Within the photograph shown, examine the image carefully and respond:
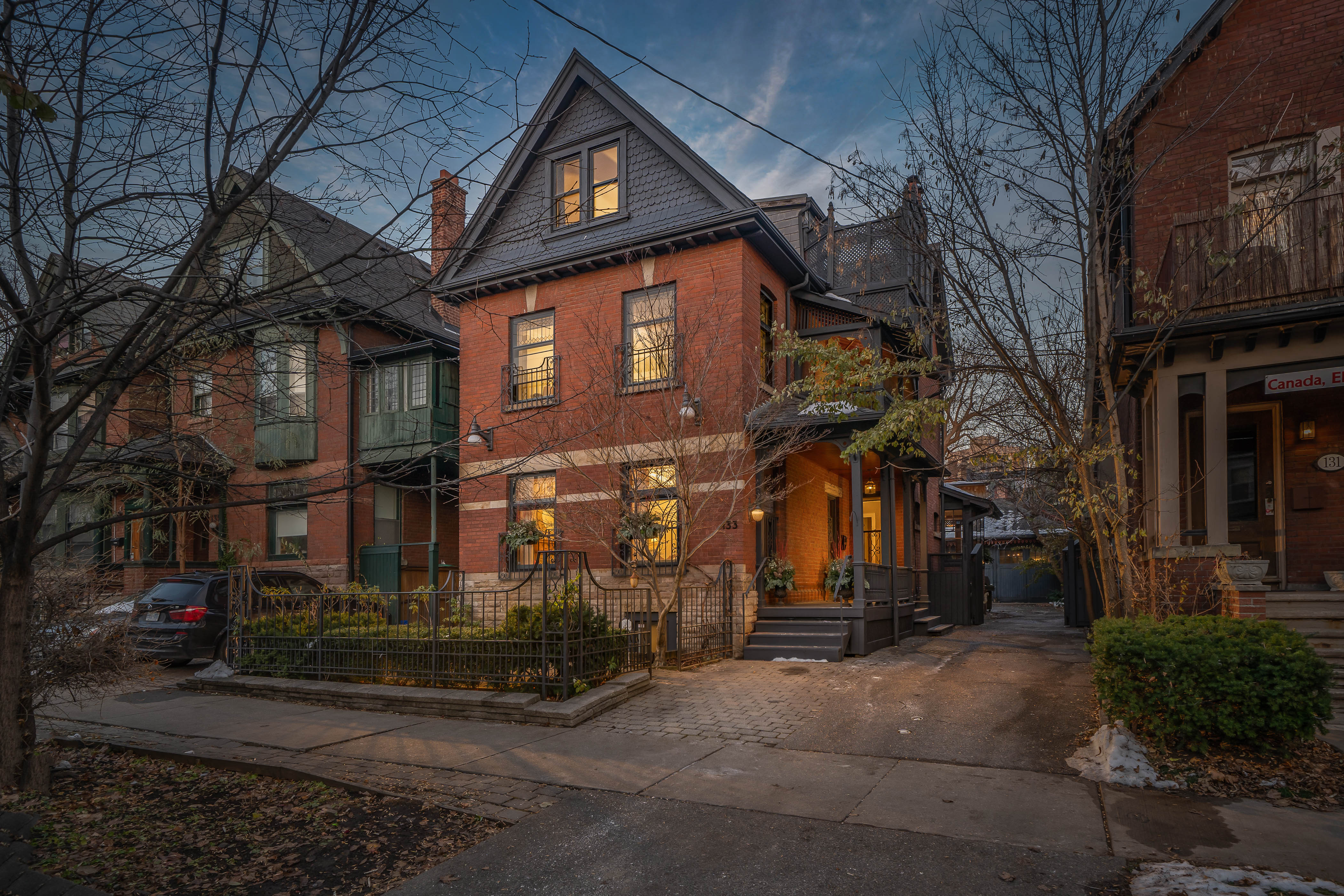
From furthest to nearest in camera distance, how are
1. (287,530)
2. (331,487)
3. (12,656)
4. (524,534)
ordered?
(287,530), (524,534), (331,487), (12,656)

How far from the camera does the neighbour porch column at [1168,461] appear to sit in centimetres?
950

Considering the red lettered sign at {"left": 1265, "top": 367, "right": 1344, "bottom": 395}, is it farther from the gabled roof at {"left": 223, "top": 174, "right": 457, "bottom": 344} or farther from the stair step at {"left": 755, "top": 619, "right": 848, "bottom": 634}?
the gabled roof at {"left": 223, "top": 174, "right": 457, "bottom": 344}

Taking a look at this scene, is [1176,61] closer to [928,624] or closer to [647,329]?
[647,329]

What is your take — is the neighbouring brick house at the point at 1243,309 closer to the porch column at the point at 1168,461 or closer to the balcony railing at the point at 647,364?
the porch column at the point at 1168,461

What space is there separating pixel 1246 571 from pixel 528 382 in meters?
11.7

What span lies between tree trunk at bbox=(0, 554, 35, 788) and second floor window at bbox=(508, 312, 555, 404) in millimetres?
10307

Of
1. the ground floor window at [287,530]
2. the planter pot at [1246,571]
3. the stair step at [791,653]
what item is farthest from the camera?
the ground floor window at [287,530]

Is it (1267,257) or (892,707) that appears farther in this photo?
(1267,257)

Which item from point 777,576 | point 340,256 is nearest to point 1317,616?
point 777,576

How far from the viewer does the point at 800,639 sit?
12.4 m

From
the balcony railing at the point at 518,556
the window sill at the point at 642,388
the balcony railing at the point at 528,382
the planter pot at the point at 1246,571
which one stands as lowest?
the balcony railing at the point at 518,556

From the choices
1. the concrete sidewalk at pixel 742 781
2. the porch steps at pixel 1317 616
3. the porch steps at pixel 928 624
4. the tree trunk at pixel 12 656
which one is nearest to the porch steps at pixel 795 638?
the porch steps at pixel 928 624

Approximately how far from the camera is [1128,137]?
1105 cm

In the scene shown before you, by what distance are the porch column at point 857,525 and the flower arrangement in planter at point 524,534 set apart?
5423mm
